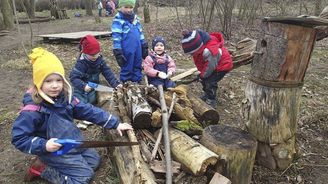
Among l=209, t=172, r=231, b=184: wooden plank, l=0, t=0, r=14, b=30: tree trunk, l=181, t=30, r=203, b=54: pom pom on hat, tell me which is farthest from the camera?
l=0, t=0, r=14, b=30: tree trunk

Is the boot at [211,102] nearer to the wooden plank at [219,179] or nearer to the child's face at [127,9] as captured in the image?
the child's face at [127,9]

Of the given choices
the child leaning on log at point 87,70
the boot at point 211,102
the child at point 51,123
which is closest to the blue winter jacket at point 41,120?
the child at point 51,123

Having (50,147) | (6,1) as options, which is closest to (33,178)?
(50,147)

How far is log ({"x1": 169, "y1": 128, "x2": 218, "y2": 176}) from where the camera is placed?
3043mm

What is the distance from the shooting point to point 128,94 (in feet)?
13.8

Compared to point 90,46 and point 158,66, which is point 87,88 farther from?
point 158,66

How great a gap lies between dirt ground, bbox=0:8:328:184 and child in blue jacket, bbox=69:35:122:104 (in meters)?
0.67

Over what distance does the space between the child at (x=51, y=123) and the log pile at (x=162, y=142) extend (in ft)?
0.89

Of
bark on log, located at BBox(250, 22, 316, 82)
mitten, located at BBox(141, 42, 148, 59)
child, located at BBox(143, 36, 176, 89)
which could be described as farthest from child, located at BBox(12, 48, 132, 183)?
mitten, located at BBox(141, 42, 148, 59)

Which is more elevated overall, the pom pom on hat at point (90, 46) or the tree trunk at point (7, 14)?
the pom pom on hat at point (90, 46)

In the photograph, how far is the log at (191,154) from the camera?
9.98ft

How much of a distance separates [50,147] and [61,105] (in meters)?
0.50

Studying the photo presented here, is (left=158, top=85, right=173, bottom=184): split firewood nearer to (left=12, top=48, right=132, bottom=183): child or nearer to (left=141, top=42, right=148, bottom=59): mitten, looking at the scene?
(left=12, top=48, right=132, bottom=183): child

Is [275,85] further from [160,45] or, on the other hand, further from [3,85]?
[3,85]
